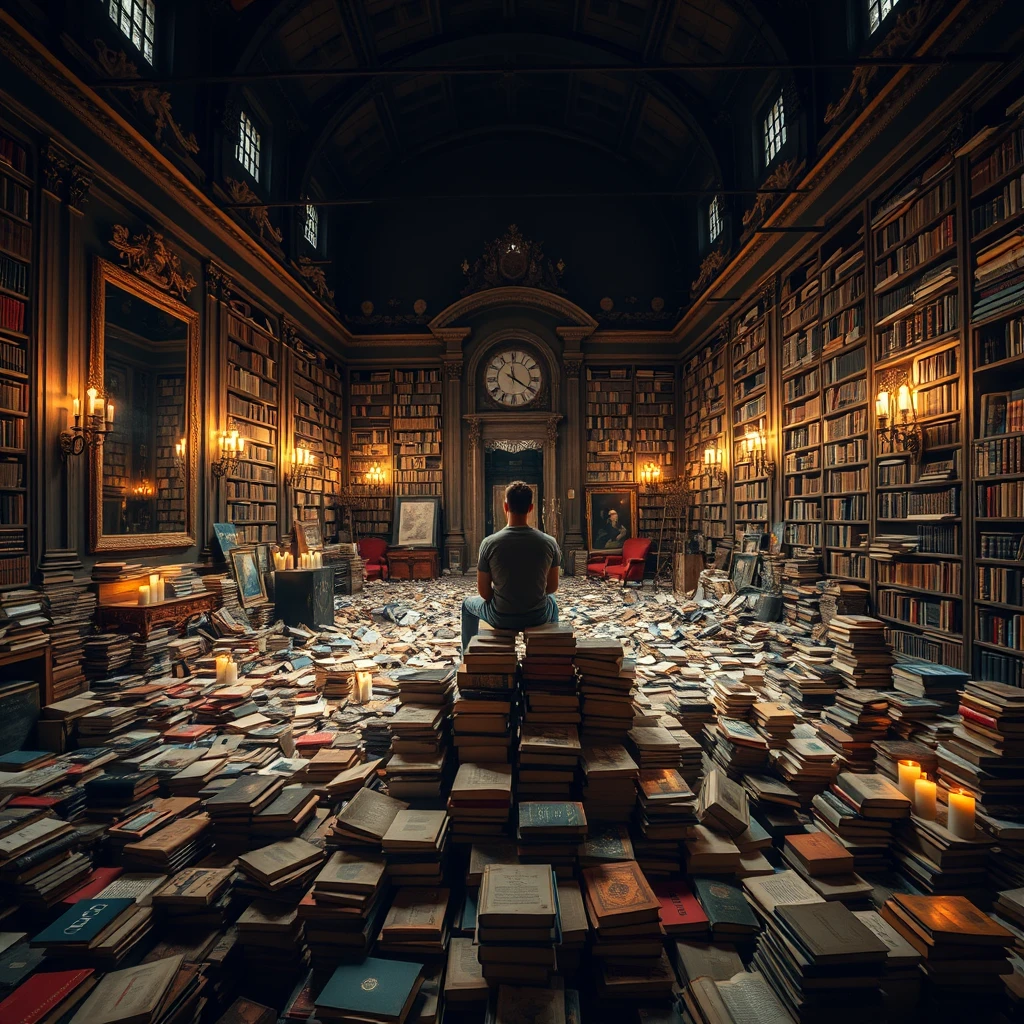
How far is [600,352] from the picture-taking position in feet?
40.4

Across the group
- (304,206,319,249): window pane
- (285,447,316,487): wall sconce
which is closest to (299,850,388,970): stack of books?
(285,447,316,487): wall sconce

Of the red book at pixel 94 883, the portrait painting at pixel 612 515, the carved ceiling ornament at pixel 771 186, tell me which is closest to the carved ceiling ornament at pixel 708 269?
the carved ceiling ornament at pixel 771 186

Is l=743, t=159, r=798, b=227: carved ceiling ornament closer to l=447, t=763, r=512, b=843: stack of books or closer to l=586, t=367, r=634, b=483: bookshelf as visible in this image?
l=586, t=367, r=634, b=483: bookshelf

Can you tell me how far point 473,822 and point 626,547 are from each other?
8.96 metres

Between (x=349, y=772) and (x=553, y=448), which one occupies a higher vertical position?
(x=553, y=448)

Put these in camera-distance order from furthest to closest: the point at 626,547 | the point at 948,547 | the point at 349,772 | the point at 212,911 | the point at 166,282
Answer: the point at 626,547
the point at 166,282
the point at 948,547
the point at 349,772
the point at 212,911

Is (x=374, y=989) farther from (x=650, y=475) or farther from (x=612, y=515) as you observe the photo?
(x=650, y=475)

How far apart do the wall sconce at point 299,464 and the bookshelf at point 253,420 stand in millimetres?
352

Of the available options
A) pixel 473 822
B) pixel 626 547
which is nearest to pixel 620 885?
pixel 473 822

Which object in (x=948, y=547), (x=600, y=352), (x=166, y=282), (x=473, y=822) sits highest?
(x=600, y=352)

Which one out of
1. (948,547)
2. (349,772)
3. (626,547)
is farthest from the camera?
(626,547)

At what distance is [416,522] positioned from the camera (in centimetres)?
1205

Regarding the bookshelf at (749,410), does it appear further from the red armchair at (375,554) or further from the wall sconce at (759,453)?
the red armchair at (375,554)

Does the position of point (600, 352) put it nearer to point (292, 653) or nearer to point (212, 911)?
point (292, 653)
